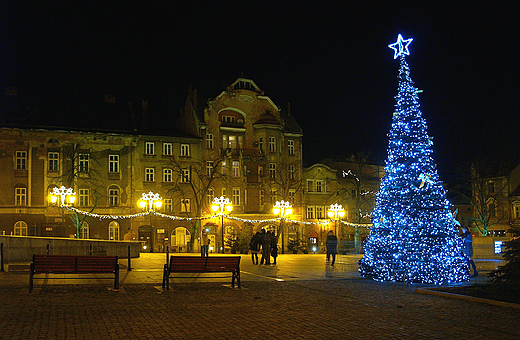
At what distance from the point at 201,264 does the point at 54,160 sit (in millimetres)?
39760

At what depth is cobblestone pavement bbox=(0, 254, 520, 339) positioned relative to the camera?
9.65 m

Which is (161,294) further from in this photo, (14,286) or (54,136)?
(54,136)

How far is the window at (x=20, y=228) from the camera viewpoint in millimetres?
49812

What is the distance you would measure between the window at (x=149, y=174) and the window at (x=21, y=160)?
10.7 metres

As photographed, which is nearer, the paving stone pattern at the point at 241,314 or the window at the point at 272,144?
the paving stone pattern at the point at 241,314

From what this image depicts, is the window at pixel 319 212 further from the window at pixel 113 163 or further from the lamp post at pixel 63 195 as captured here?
the lamp post at pixel 63 195

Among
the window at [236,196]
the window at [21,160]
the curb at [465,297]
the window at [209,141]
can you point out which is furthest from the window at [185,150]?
the curb at [465,297]

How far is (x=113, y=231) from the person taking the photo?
53500 millimetres

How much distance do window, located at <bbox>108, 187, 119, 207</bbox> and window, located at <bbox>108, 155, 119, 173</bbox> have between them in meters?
1.67

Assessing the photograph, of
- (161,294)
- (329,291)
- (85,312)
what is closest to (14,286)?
(161,294)

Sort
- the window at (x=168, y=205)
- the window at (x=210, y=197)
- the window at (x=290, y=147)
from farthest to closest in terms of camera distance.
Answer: the window at (x=290, y=147), the window at (x=210, y=197), the window at (x=168, y=205)

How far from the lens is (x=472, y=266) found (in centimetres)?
2173

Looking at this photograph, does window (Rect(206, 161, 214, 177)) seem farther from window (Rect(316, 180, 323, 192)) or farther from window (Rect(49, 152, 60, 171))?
window (Rect(49, 152, 60, 171))

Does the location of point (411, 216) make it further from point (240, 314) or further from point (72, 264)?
point (72, 264)
